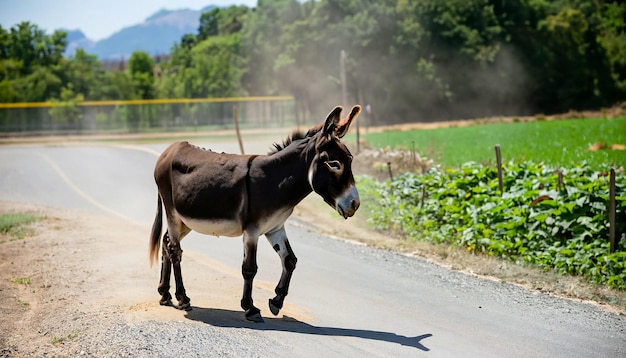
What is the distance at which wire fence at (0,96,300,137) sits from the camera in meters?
70.1

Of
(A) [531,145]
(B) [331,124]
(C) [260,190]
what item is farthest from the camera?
(A) [531,145]

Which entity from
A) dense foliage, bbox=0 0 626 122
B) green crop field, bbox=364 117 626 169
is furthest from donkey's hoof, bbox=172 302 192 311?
Answer: dense foliage, bbox=0 0 626 122

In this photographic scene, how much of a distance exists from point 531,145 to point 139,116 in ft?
153

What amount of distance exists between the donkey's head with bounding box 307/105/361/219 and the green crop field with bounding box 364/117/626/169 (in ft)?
55.6

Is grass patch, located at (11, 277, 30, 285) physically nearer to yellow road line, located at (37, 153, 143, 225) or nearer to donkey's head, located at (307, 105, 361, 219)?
donkey's head, located at (307, 105, 361, 219)

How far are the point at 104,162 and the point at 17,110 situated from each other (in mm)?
36113

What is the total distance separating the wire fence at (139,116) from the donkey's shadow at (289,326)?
6398cm

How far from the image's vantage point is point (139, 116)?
75125mm

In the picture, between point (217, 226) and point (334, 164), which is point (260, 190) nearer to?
point (217, 226)

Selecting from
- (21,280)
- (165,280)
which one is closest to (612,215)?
(165,280)

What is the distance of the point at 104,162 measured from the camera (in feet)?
126

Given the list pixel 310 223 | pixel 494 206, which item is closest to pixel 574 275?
pixel 494 206

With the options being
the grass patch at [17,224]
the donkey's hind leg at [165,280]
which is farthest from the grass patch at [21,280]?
the grass patch at [17,224]

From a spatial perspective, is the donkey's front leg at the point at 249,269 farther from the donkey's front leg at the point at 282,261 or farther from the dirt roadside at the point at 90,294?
the dirt roadside at the point at 90,294
